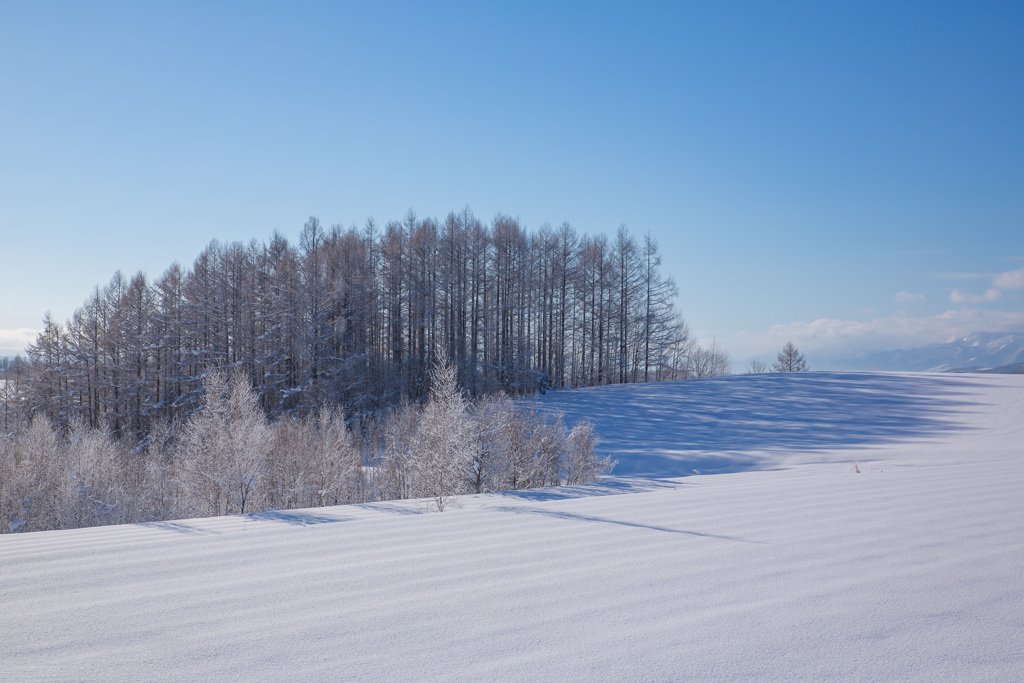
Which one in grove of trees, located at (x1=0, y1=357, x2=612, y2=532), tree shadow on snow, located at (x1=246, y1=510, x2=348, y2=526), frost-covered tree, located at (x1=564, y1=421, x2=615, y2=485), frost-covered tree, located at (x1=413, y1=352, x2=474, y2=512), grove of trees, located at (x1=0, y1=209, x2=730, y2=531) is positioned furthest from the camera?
grove of trees, located at (x1=0, y1=209, x2=730, y2=531)

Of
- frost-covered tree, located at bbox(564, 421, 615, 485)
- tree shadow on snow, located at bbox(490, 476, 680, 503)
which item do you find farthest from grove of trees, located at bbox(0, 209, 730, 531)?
tree shadow on snow, located at bbox(490, 476, 680, 503)

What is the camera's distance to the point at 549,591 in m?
3.02

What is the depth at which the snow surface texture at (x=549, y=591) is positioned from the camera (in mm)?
2244

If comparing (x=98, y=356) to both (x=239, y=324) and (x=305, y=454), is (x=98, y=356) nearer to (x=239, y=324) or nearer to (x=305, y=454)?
(x=239, y=324)

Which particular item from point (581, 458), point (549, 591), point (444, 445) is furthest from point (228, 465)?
point (549, 591)

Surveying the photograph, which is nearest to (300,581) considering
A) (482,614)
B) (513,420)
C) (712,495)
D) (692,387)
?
(482,614)

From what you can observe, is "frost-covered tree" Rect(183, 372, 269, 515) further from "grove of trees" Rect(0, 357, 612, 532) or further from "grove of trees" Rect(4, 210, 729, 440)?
"grove of trees" Rect(4, 210, 729, 440)

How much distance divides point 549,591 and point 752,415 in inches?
963

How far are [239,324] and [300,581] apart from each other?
36.2 m

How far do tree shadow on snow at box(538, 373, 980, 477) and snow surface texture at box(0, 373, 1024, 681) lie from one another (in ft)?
30.9

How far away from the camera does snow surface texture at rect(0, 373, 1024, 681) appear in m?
2.24

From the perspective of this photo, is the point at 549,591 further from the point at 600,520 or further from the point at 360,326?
the point at 360,326

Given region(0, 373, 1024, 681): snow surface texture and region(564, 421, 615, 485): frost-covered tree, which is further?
region(564, 421, 615, 485): frost-covered tree

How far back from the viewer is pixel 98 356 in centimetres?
3491
